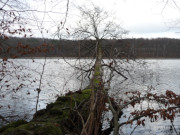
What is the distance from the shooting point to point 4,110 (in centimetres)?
908

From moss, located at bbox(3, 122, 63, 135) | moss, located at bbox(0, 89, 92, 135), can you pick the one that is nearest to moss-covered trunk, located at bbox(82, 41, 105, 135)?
moss, located at bbox(0, 89, 92, 135)

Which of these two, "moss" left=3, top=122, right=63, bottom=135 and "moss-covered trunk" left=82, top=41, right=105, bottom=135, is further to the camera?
"moss" left=3, top=122, right=63, bottom=135

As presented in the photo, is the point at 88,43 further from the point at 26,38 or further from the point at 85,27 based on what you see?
the point at 26,38

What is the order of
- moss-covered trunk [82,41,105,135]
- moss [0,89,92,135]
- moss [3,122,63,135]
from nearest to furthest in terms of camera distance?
moss-covered trunk [82,41,105,135], moss [3,122,63,135], moss [0,89,92,135]

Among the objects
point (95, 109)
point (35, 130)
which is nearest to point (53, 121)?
point (35, 130)

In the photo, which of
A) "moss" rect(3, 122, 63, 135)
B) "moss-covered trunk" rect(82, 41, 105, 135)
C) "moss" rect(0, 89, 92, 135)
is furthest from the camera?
"moss" rect(0, 89, 92, 135)

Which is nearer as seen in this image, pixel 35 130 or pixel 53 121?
pixel 35 130

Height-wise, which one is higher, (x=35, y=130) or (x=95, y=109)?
(x=95, y=109)

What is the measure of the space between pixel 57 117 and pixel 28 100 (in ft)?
21.8

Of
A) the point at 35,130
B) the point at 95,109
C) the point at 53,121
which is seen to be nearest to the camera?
the point at 35,130

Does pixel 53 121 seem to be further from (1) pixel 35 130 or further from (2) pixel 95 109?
(2) pixel 95 109

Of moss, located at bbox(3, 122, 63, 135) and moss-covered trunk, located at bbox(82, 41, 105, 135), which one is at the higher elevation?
moss-covered trunk, located at bbox(82, 41, 105, 135)

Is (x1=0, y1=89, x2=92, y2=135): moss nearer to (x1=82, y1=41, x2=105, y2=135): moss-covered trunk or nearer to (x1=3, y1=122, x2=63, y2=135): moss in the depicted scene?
(x1=3, y1=122, x2=63, y2=135): moss

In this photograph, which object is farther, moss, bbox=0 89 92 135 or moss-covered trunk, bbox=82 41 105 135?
moss, bbox=0 89 92 135
